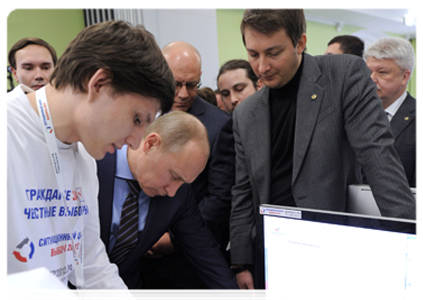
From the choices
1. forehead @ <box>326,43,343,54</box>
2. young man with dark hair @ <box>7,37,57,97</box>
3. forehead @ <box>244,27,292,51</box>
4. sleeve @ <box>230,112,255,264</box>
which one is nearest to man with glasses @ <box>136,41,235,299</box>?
sleeve @ <box>230,112,255,264</box>

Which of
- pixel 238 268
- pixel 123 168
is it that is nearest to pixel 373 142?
pixel 238 268

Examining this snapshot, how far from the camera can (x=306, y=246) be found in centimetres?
91

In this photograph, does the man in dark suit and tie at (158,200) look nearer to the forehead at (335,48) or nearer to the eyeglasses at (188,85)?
the eyeglasses at (188,85)

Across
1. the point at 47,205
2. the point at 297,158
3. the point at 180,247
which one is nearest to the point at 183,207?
the point at 180,247

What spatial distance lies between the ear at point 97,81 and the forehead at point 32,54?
1769mm

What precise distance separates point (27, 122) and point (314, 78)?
0.99m

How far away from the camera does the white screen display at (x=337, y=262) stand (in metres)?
0.79

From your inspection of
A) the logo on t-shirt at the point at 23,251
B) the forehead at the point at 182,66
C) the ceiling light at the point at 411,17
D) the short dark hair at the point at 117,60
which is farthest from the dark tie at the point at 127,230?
the ceiling light at the point at 411,17

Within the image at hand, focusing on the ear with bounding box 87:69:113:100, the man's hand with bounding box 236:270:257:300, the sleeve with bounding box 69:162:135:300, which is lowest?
the man's hand with bounding box 236:270:257:300

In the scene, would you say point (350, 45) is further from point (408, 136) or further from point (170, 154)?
point (170, 154)

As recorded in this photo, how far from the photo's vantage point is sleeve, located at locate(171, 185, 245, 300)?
1.42 metres

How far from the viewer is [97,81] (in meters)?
0.88

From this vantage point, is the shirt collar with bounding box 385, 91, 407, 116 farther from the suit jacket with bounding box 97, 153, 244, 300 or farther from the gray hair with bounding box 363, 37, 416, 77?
the suit jacket with bounding box 97, 153, 244, 300

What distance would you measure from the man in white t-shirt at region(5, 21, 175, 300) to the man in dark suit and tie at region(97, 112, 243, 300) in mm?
374
